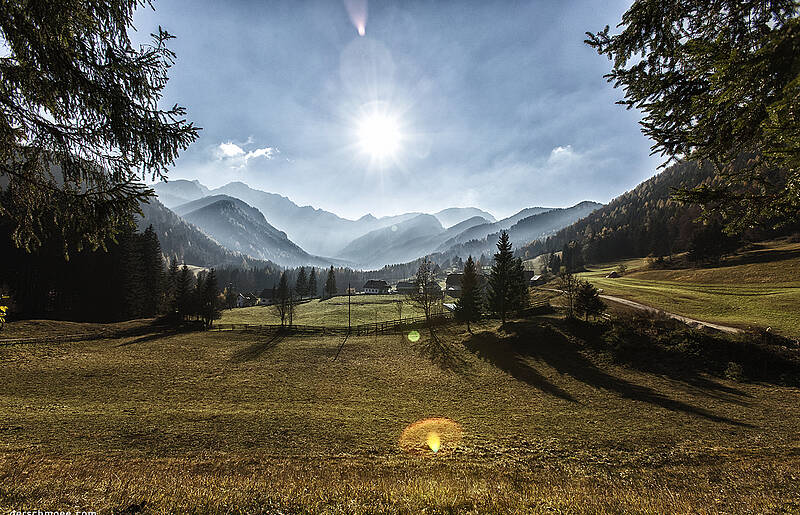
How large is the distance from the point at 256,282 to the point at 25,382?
165274 millimetres

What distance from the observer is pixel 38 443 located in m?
10.4

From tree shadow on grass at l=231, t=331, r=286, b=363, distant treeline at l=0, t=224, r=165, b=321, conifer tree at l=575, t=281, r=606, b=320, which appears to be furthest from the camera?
distant treeline at l=0, t=224, r=165, b=321

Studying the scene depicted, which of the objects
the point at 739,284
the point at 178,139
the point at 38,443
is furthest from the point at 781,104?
the point at 739,284

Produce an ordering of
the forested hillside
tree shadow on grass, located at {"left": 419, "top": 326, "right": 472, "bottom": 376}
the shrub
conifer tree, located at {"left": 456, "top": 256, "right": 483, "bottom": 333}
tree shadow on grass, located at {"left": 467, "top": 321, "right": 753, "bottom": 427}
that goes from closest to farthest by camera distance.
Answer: tree shadow on grass, located at {"left": 467, "top": 321, "right": 753, "bottom": 427}
the shrub
tree shadow on grass, located at {"left": 419, "top": 326, "right": 472, "bottom": 376}
conifer tree, located at {"left": 456, "top": 256, "right": 483, "bottom": 333}
the forested hillside

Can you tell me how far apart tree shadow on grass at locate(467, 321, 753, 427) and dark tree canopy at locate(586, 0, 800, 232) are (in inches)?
570

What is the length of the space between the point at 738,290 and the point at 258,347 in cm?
6305

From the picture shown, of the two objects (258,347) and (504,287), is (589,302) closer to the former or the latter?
(504,287)

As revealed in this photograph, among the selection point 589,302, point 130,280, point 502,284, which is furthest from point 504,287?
point 130,280

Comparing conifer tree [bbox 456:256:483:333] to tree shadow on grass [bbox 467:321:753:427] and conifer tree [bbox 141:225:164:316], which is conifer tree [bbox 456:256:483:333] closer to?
tree shadow on grass [bbox 467:321:753:427]

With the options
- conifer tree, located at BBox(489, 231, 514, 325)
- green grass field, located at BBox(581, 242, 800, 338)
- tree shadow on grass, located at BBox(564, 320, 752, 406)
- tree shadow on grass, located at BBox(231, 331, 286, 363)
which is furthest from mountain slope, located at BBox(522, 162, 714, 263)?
tree shadow on grass, located at BBox(231, 331, 286, 363)

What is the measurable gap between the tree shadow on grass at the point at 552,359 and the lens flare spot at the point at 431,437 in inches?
374

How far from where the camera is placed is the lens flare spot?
11500 mm

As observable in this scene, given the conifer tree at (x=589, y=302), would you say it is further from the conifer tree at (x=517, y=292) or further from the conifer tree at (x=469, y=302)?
the conifer tree at (x=469, y=302)

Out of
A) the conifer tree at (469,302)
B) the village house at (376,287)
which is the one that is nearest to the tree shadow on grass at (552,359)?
the conifer tree at (469,302)
